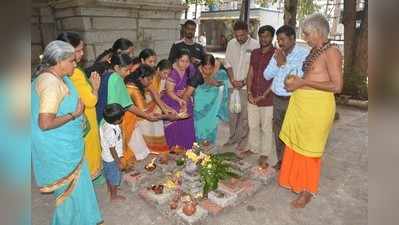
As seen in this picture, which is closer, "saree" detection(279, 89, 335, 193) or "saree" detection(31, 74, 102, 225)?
"saree" detection(31, 74, 102, 225)

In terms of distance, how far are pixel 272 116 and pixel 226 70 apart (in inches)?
42.4

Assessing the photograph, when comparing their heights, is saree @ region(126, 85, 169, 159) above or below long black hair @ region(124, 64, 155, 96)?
below

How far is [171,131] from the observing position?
4641mm

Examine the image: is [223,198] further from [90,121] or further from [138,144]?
[90,121]

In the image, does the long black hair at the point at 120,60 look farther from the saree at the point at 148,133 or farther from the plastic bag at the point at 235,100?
the plastic bag at the point at 235,100

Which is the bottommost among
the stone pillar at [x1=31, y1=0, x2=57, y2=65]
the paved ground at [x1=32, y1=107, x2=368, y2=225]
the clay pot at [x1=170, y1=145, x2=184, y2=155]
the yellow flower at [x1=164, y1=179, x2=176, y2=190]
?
the paved ground at [x1=32, y1=107, x2=368, y2=225]

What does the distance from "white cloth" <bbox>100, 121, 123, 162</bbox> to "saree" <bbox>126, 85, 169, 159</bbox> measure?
69 centimetres

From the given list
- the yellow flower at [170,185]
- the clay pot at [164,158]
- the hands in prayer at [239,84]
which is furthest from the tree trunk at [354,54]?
the yellow flower at [170,185]

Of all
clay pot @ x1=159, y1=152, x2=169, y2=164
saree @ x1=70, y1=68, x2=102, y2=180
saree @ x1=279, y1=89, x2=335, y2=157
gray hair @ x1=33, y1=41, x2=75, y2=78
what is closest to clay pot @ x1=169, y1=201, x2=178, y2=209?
saree @ x1=70, y1=68, x2=102, y2=180

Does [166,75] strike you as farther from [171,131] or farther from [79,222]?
[79,222]

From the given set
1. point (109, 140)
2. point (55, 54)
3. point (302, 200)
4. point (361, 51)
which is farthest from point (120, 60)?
point (361, 51)

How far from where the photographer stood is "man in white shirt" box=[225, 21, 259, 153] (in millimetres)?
4590

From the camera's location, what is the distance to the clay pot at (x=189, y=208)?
10.4ft

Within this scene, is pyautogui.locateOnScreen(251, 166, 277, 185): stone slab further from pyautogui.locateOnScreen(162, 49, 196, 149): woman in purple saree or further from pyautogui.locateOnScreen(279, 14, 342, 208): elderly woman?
pyautogui.locateOnScreen(162, 49, 196, 149): woman in purple saree
